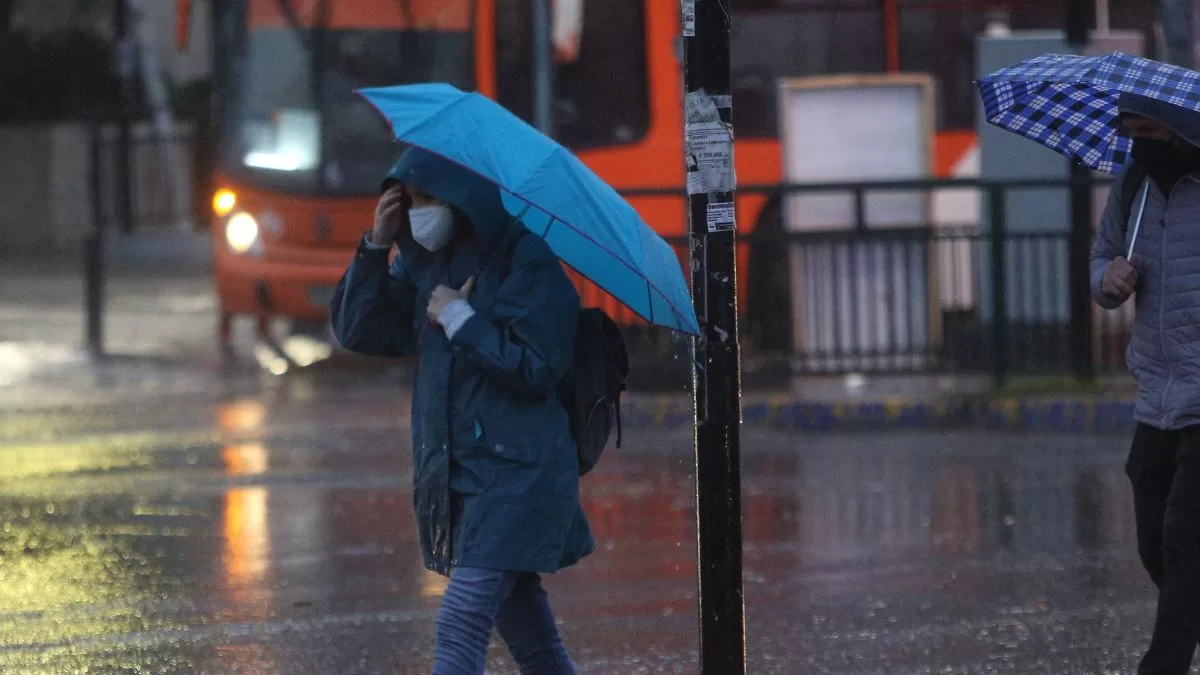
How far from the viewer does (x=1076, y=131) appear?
5.51 metres

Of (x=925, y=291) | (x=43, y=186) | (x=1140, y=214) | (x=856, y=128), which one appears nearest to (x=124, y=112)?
(x=43, y=186)

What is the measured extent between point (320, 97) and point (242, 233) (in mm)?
1188

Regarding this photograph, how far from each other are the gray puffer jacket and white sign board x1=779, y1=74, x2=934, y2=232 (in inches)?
287

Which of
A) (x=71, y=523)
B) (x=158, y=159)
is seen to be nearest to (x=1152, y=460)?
(x=71, y=523)

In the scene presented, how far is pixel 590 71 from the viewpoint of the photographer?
1448 cm

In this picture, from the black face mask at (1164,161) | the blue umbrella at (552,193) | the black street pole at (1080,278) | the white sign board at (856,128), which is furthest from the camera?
the white sign board at (856,128)

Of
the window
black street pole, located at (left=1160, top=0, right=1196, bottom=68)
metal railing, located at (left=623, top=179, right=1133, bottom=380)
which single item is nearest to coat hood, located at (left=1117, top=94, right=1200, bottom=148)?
black street pole, located at (left=1160, top=0, right=1196, bottom=68)

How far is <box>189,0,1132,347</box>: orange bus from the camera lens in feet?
46.9

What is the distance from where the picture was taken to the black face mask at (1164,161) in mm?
5027

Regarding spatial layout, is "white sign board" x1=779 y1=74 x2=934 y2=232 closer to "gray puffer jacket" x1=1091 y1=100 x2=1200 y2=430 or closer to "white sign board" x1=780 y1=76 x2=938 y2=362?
"white sign board" x1=780 y1=76 x2=938 y2=362

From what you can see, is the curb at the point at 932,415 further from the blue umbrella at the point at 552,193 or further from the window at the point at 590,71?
the blue umbrella at the point at 552,193

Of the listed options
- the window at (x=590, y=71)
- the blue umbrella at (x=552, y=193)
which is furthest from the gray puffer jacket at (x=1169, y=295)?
the window at (x=590, y=71)

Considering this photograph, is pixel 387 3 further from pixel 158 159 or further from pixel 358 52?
pixel 158 159

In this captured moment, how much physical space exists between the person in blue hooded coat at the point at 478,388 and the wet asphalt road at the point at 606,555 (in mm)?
1521
